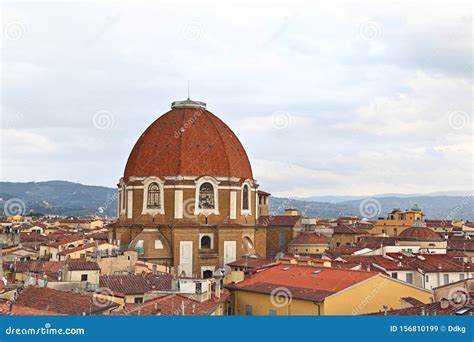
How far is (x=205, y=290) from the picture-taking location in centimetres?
2319

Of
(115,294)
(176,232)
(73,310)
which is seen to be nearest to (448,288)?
(115,294)

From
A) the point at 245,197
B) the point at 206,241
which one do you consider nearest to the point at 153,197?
the point at 206,241

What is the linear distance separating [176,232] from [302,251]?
13.0 meters
